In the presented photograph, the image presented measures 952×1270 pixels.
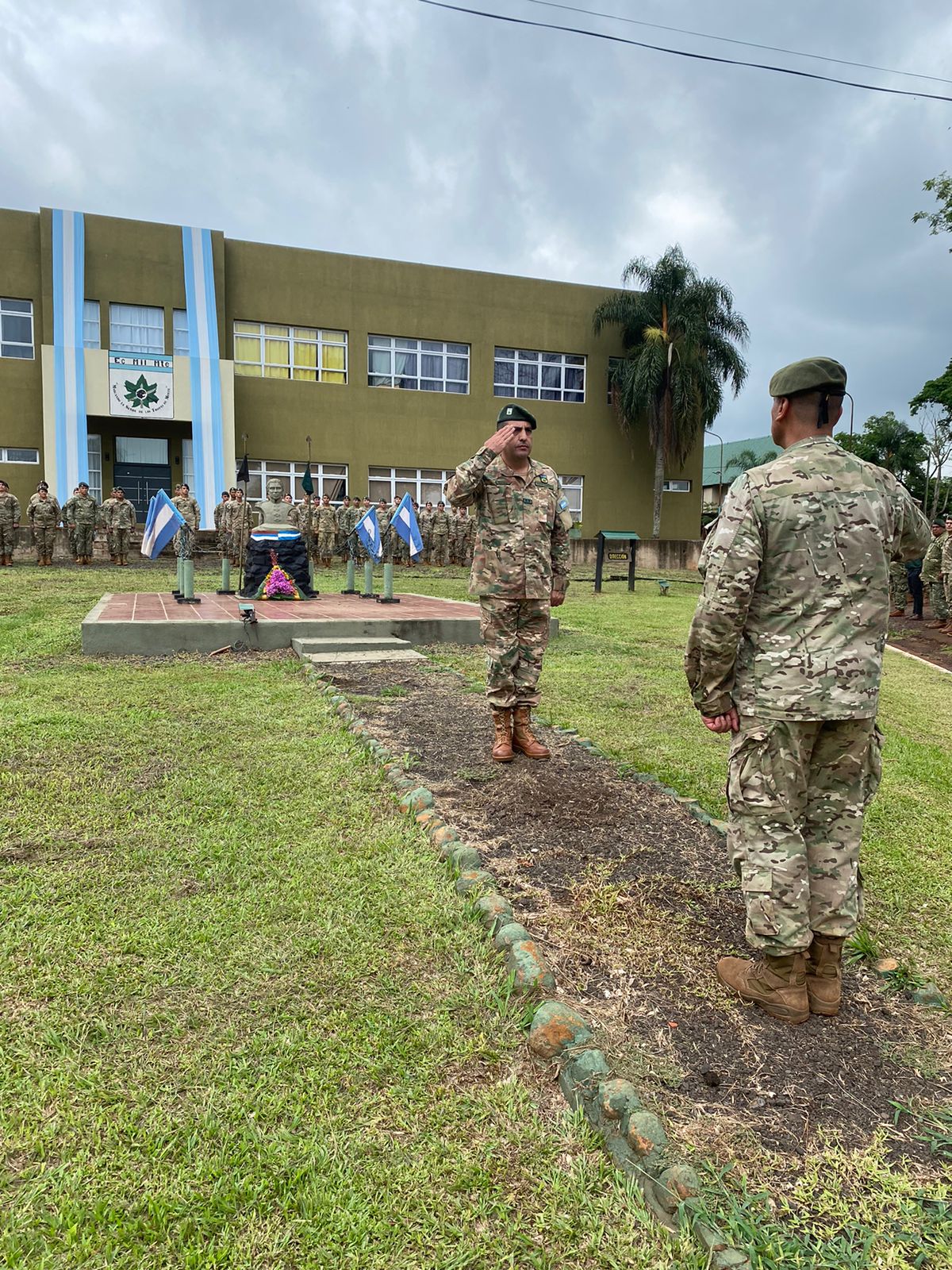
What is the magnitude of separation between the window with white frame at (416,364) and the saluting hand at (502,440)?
71.6 ft

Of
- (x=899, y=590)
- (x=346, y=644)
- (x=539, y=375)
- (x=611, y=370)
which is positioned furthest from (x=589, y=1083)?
(x=611, y=370)

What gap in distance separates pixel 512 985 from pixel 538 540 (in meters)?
2.65

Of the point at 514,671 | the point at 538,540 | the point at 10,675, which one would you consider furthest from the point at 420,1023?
the point at 10,675

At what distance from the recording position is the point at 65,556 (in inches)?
766

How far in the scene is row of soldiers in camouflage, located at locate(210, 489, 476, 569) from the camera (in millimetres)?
19922

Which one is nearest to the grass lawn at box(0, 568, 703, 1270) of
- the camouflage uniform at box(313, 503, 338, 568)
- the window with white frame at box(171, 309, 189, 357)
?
the camouflage uniform at box(313, 503, 338, 568)

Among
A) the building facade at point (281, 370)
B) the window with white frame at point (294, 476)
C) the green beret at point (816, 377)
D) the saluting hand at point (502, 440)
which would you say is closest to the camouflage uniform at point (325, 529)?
the building facade at point (281, 370)

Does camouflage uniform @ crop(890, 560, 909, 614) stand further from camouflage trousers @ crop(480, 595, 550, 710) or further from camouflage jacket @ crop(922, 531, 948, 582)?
camouflage trousers @ crop(480, 595, 550, 710)

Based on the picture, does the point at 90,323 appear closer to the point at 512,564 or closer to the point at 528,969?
the point at 512,564

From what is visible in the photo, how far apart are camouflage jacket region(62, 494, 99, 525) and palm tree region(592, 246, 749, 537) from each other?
16.5 metres

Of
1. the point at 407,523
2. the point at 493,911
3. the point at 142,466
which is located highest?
the point at 142,466

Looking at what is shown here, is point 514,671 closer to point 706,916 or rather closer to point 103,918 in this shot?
point 706,916

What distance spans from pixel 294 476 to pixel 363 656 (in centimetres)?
1788

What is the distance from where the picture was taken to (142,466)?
23406mm
